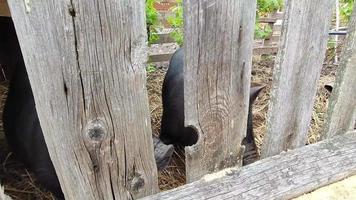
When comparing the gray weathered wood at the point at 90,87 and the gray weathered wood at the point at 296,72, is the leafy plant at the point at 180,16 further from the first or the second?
the gray weathered wood at the point at 90,87

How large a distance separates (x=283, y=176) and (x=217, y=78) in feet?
1.85

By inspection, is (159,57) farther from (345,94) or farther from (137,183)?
(137,183)

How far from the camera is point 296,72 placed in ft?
4.31

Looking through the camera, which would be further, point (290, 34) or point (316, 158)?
point (316, 158)

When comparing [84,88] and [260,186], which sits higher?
[84,88]

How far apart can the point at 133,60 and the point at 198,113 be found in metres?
0.35

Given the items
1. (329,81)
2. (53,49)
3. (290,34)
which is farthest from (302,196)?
(329,81)

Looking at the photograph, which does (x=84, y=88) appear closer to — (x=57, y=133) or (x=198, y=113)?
(x=57, y=133)

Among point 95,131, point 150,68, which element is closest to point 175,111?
point 95,131

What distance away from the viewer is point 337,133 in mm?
1662

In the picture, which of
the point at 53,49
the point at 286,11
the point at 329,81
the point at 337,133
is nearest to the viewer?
the point at 53,49

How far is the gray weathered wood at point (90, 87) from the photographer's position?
0.86 m

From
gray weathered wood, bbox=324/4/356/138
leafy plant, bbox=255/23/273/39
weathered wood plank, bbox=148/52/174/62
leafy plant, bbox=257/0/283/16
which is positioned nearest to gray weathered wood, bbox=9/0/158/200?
gray weathered wood, bbox=324/4/356/138

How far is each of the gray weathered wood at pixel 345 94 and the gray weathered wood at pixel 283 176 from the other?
0.21ft
